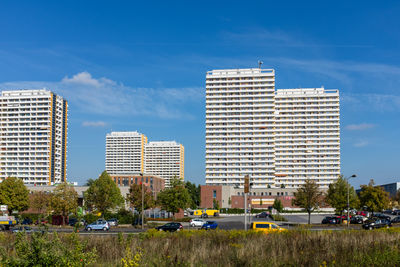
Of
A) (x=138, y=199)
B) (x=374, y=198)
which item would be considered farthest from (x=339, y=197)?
(x=138, y=199)

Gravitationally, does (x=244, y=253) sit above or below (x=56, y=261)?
below

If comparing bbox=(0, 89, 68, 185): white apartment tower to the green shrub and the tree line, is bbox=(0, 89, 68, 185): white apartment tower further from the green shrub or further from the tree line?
the green shrub

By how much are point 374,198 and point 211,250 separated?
2323 inches

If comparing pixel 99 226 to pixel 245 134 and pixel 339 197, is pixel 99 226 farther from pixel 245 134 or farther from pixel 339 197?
pixel 245 134

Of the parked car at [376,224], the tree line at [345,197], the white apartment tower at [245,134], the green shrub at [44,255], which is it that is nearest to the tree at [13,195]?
the tree line at [345,197]

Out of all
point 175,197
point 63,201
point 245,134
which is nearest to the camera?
point 63,201

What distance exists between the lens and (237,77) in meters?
156

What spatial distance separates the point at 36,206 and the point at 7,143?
347 ft

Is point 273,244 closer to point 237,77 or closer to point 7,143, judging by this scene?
point 237,77

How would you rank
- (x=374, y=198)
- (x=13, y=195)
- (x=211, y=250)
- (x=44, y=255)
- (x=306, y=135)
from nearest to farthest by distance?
(x=44, y=255) < (x=211, y=250) < (x=374, y=198) < (x=13, y=195) < (x=306, y=135)

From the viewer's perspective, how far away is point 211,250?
17.9 meters

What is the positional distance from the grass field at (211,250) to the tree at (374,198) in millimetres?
50297

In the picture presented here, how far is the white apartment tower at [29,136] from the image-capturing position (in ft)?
550

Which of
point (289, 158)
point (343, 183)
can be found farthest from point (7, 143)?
point (343, 183)
